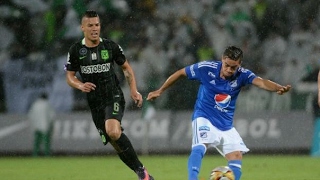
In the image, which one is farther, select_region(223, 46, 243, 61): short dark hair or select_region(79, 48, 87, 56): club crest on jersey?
select_region(79, 48, 87, 56): club crest on jersey

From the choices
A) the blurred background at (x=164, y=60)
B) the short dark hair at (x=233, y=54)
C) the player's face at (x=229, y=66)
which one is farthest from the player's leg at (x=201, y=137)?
the blurred background at (x=164, y=60)

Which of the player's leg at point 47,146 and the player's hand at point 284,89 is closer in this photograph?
the player's hand at point 284,89

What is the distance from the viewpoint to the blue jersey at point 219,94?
8.62 m

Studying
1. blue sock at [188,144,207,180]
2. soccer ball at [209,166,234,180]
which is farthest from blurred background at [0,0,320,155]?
soccer ball at [209,166,234,180]

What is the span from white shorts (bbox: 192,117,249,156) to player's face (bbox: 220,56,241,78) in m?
0.57

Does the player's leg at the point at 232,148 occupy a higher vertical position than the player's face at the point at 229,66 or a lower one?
lower

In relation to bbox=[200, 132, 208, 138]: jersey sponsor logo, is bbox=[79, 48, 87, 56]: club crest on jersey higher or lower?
higher

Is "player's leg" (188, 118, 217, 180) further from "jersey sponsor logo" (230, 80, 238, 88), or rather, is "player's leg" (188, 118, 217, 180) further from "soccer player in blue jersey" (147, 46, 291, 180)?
"jersey sponsor logo" (230, 80, 238, 88)

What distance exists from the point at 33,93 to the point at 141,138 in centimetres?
259

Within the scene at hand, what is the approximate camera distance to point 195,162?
26.5 feet

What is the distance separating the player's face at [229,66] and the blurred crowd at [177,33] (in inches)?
338

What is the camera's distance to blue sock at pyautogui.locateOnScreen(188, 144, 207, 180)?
26.2ft

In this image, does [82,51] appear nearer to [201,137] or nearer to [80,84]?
[80,84]

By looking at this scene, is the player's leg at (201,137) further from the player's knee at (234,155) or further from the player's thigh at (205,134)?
the player's knee at (234,155)
